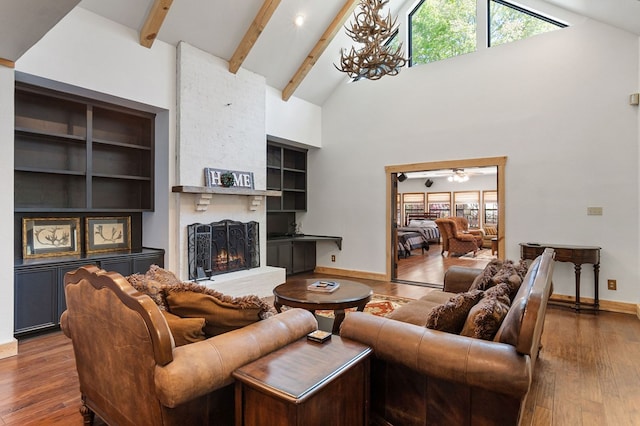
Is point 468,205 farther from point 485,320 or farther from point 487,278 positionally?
point 485,320

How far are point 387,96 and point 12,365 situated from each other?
20.1 feet

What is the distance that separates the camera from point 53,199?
4.14 meters

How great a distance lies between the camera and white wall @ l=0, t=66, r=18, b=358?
9.99ft

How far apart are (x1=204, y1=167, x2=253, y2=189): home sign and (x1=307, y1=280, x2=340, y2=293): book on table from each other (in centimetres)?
221

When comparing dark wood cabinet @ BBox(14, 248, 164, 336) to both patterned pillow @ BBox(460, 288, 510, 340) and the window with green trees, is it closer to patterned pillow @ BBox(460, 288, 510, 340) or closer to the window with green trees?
patterned pillow @ BBox(460, 288, 510, 340)

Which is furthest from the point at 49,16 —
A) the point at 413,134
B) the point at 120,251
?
the point at 413,134

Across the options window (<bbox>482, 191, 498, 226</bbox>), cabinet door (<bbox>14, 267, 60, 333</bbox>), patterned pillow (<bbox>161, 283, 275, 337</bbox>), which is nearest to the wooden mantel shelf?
cabinet door (<bbox>14, 267, 60, 333</bbox>)

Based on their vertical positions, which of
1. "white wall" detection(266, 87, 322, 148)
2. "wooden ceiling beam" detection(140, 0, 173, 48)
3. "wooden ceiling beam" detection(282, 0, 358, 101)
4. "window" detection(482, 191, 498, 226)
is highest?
"wooden ceiling beam" detection(282, 0, 358, 101)

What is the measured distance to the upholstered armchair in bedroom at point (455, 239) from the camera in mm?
9234

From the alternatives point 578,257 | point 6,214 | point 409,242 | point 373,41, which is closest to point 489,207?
point 409,242

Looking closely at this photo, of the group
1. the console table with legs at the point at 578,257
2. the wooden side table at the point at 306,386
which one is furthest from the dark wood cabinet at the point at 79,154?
the console table with legs at the point at 578,257

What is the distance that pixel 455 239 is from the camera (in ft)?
30.7

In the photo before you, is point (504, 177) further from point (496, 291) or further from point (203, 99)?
point (203, 99)

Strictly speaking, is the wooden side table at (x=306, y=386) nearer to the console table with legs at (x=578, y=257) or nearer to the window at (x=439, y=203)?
the console table with legs at (x=578, y=257)
